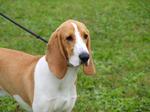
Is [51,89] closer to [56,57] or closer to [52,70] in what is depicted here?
[52,70]

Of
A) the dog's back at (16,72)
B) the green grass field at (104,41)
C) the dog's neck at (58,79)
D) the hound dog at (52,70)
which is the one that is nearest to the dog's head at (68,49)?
the hound dog at (52,70)

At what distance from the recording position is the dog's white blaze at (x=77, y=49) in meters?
4.58

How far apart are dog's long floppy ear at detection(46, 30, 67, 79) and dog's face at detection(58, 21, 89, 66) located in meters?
0.05

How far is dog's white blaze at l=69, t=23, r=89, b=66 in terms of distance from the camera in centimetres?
458

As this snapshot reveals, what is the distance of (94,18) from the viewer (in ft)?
39.9

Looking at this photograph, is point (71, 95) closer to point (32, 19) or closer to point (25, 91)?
point (25, 91)

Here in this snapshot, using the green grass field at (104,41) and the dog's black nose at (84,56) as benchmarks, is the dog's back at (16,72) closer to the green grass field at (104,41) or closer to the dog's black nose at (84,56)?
the dog's black nose at (84,56)

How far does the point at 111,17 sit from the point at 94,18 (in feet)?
1.47

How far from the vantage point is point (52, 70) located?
5.02 m

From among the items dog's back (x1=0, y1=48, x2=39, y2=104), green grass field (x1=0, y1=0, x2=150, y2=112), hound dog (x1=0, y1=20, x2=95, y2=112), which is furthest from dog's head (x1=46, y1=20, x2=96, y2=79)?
green grass field (x1=0, y1=0, x2=150, y2=112)

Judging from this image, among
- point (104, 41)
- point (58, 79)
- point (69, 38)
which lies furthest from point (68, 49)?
point (104, 41)

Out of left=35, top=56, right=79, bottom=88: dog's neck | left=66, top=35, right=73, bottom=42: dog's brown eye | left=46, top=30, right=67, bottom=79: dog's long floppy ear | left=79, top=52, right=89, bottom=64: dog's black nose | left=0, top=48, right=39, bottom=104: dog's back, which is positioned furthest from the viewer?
left=0, top=48, right=39, bottom=104: dog's back

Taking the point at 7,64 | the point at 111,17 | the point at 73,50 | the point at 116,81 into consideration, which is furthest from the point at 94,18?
the point at 73,50

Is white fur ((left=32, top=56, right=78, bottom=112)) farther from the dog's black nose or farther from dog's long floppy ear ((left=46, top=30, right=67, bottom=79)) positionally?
the dog's black nose
